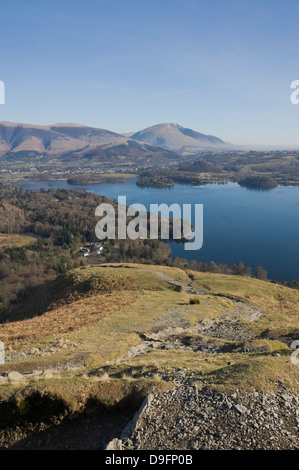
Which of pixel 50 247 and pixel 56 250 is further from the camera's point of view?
pixel 50 247

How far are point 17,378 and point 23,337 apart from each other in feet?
44.2

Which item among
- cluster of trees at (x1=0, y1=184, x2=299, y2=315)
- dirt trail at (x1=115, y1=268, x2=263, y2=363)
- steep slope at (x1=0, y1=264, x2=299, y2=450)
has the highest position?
steep slope at (x1=0, y1=264, x2=299, y2=450)

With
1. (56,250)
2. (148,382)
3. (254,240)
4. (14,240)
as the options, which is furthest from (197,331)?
(14,240)

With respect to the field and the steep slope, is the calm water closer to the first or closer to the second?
the field

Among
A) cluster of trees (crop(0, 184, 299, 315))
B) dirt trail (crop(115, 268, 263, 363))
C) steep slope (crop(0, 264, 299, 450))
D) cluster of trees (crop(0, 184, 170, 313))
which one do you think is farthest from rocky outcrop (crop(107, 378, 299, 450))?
cluster of trees (crop(0, 184, 170, 313))

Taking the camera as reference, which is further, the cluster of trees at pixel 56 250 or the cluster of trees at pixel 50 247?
the cluster of trees at pixel 56 250

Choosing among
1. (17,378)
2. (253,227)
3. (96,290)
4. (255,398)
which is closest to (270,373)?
(255,398)

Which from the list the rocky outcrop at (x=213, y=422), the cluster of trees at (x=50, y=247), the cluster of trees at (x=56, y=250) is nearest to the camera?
the rocky outcrop at (x=213, y=422)

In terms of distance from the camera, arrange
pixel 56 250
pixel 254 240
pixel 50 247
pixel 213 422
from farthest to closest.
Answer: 1. pixel 254 240
2. pixel 50 247
3. pixel 56 250
4. pixel 213 422

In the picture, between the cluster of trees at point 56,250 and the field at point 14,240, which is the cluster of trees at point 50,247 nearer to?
the cluster of trees at point 56,250

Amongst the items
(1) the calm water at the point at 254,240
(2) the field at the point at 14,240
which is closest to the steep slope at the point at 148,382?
(1) the calm water at the point at 254,240

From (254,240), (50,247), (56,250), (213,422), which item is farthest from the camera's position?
(254,240)

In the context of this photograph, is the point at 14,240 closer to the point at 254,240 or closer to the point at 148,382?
the point at 254,240

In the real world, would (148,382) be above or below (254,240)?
above
